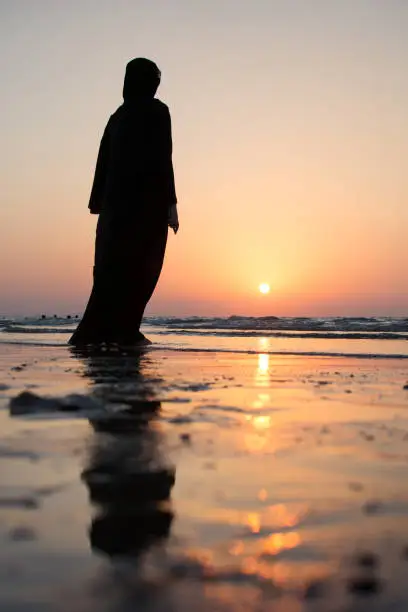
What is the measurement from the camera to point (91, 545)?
1428 mm

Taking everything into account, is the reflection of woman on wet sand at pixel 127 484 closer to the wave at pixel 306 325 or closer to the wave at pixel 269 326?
the wave at pixel 269 326

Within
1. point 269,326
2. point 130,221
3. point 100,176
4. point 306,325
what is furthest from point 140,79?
point 306,325

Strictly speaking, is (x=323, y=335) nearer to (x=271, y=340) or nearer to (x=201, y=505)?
(x=271, y=340)

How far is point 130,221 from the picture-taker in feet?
31.7

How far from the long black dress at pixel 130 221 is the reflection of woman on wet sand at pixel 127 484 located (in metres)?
6.30

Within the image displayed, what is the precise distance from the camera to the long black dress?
382 inches

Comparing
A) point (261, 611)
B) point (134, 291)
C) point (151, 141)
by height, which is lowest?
point (261, 611)

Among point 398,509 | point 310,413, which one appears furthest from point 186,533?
point 310,413

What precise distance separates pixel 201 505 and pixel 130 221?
26.7 ft

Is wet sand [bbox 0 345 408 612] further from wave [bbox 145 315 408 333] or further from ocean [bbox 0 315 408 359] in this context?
wave [bbox 145 315 408 333]

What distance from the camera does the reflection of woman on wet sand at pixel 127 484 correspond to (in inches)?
58.9

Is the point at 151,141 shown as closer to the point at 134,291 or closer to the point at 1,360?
the point at 134,291

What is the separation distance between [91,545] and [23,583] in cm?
22

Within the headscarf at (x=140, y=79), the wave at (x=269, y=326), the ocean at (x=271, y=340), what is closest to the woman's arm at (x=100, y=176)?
the headscarf at (x=140, y=79)
